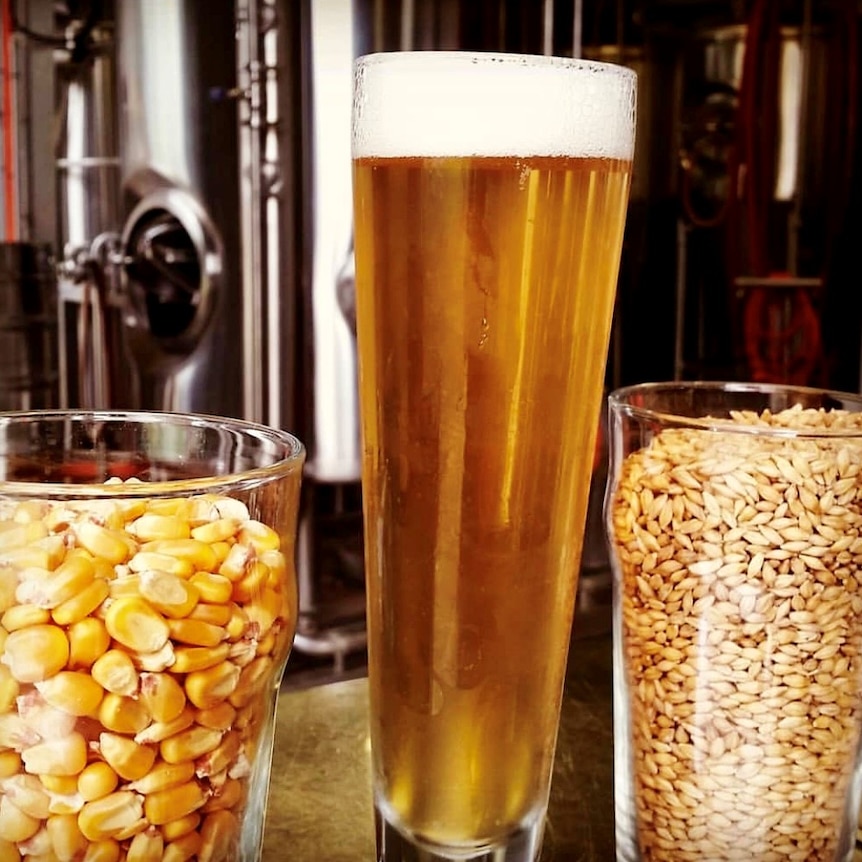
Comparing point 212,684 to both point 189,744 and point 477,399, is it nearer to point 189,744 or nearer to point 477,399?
point 189,744

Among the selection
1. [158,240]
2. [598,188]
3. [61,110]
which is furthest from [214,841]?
[61,110]

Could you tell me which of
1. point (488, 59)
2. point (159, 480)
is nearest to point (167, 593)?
point (159, 480)

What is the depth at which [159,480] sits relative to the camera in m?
0.50

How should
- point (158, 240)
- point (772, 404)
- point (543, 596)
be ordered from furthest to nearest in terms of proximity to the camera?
point (158, 240)
point (772, 404)
point (543, 596)

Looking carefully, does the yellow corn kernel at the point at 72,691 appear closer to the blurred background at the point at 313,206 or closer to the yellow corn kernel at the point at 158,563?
the yellow corn kernel at the point at 158,563

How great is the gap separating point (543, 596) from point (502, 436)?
3.0 inches

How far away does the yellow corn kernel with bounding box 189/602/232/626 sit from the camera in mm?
386

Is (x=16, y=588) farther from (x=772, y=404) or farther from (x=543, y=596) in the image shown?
(x=772, y=404)

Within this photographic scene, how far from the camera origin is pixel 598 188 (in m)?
0.46

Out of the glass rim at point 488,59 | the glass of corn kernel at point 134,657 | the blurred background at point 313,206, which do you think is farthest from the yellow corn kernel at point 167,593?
the blurred background at point 313,206

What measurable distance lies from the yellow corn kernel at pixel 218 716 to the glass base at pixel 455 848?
0.14 meters

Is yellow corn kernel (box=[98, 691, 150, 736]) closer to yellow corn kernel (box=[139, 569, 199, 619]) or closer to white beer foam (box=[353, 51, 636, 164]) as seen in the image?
yellow corn kernel (box=[139, 569, 199, 619])

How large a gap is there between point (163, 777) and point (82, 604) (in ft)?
0.23

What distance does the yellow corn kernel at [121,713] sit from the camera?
1.23 feet
